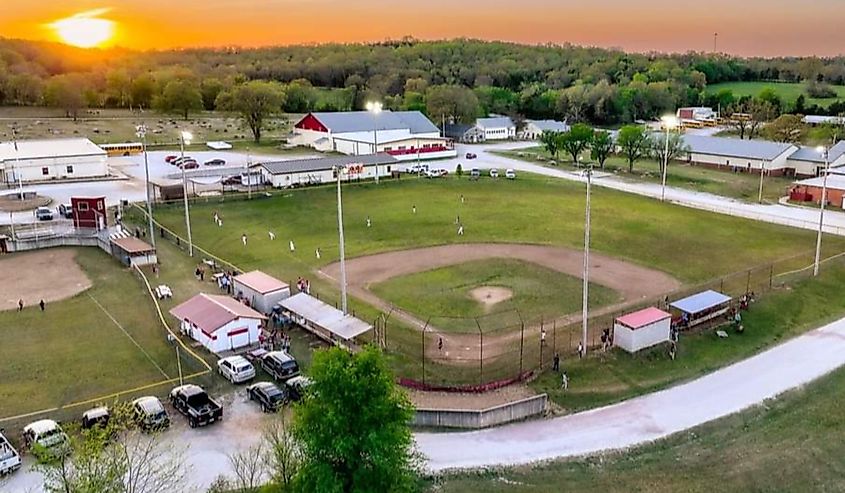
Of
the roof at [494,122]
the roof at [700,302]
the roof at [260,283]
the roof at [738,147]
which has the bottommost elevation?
the roof at [700,302]

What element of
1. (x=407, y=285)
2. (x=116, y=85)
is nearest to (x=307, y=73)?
(x=116, y=85)

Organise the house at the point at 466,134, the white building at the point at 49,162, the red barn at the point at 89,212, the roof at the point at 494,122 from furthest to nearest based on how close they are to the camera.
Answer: the roof at the point at 494,122 < the house at the point at 466,134 < the white building at the point at 49,162 < the red barn at the point at 89,212

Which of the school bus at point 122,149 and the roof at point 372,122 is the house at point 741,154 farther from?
the school bus at point 122,149

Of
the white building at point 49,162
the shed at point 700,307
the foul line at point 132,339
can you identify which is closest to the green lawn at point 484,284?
the shed at point 700,307

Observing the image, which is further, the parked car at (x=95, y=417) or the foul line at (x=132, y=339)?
the foul line at (x=132, y=339)

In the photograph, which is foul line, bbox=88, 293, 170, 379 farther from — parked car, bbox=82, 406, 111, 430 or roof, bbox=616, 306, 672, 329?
roof, bbox=616, 306, 672, 329

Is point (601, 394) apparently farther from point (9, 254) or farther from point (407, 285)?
point (9, 254)

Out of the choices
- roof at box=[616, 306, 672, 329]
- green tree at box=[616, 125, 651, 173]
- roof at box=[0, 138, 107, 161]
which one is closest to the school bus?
roof at box=[0, 138, 107, 161]

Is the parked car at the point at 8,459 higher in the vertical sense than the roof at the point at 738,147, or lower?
lower
